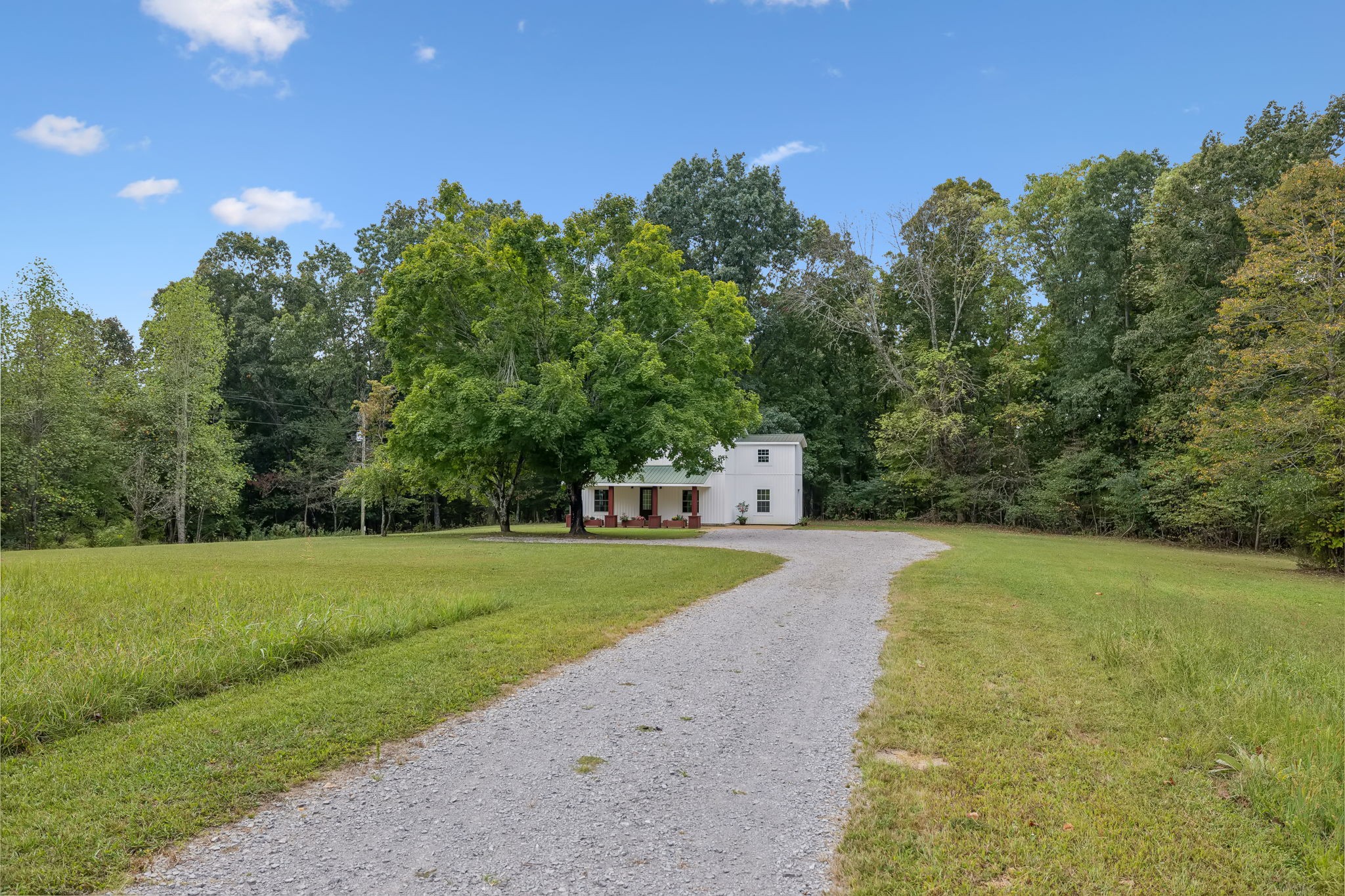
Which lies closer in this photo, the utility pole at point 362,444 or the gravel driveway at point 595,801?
the gravel driveway at point 595,801

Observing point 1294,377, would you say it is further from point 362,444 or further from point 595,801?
point 362,444

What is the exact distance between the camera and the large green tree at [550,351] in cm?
2006

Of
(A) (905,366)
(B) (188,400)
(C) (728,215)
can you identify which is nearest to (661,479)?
(A) (905,366)

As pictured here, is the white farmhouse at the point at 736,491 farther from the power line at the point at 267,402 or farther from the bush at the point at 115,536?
the bush at the point at 115,536

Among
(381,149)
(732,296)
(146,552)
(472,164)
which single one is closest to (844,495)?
(732,296)

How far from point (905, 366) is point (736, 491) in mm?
10731

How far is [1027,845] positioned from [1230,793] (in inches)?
57.8

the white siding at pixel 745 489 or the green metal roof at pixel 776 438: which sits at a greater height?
the green metal roof at pixel 776 438

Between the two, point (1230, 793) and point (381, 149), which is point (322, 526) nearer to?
point (381, 149)

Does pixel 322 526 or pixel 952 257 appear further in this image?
pixel 322 526

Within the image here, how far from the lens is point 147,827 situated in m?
2.98

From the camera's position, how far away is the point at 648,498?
34.2 m

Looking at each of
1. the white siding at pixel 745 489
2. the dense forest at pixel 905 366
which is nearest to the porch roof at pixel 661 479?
the white siding at pixel 745 489

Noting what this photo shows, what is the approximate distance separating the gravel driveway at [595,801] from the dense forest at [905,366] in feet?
55.5
